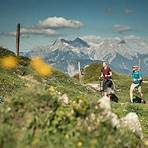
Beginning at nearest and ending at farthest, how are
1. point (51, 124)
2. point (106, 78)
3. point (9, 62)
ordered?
point (51, 124) → point (106, 78) → point (9, 62)

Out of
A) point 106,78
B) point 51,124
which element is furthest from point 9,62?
point 51,124

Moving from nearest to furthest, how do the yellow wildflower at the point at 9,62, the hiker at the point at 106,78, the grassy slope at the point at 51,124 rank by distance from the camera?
the grassy slope at the point at 51,124, the hiker at the point at 106,78, the yellow wildflower at the point at 9,62

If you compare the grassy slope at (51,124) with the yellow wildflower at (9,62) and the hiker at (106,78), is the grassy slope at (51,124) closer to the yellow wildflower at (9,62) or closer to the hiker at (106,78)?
the hiker at (106,78)

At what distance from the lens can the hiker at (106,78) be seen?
1286 inches

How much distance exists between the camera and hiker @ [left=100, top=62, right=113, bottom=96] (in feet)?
107

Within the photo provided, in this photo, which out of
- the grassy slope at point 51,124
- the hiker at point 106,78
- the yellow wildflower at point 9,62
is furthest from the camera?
the yellow wildflower at point 9,62

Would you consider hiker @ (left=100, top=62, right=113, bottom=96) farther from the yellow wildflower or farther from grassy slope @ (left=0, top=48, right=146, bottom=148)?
grassy slope @ (left=0, top=48, right=146, bottom=148)

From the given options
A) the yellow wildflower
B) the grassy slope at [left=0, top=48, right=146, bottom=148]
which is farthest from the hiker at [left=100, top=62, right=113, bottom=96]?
the grassy slope at [left=0, top=48, right=146, bottom=148]

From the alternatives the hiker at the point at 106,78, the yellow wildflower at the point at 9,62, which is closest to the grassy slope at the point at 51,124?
the hiker at the point at 106,78

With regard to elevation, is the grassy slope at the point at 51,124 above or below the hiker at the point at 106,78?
above

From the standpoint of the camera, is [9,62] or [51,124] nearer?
[51,124]

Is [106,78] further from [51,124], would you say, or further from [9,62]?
[51,124]

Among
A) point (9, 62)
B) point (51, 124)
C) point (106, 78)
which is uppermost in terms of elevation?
point (51, 124)

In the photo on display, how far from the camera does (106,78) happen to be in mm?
33406
